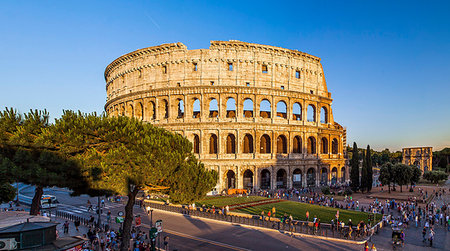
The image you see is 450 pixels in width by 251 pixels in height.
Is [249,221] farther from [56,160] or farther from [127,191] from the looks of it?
[56,160]

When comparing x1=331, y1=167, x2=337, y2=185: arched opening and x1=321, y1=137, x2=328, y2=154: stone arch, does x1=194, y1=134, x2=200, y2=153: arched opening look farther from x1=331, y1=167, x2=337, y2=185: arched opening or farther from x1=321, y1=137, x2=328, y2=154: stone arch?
x1=331, y1=167, x2=337, y2=185: arched opening

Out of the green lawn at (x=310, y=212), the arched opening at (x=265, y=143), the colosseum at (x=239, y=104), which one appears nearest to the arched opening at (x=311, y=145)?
the colosseum at (x=239, y=104)

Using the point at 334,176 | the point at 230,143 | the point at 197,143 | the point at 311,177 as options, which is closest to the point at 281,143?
the point at 311,177

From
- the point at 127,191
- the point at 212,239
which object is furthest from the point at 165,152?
the point at 212,239

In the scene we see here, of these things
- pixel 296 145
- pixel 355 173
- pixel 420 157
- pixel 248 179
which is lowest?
pixel 248 179

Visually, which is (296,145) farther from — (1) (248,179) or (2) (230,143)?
(2) (230,143)

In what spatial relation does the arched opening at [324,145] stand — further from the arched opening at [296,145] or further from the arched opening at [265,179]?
the arched opening at [265,179]

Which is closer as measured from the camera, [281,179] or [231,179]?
[231,179]
